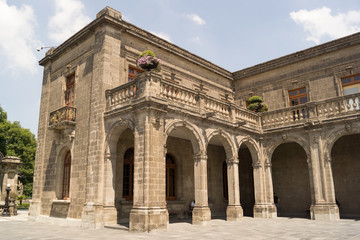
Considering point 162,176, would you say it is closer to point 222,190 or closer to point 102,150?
point 102,150

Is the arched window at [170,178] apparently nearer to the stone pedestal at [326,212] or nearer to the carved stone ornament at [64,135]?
the carved stone ornament at [64,135]

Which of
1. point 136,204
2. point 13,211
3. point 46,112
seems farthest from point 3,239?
point 13,211

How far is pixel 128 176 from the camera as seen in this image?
42.0ft

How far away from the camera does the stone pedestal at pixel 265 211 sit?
1450cm

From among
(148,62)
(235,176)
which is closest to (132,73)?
(148,62)

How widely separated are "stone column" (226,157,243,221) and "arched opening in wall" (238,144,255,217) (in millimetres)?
4304

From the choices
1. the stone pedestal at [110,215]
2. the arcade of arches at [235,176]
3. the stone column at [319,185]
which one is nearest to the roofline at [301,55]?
the arcade of arches at [235,176]

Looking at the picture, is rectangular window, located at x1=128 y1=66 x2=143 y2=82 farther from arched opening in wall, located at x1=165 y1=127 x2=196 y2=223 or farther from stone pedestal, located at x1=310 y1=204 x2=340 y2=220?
stone pedestal, located at x1=310 y1=204 x2=340 y2=220

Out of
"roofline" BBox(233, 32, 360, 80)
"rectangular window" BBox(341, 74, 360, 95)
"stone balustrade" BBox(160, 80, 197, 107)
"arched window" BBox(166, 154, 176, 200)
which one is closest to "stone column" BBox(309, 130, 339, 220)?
"rectangular window" BBox(341, 74, 360, 95)

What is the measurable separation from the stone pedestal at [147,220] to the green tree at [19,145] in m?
25.4

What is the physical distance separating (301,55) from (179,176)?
9869mm

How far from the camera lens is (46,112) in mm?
15633

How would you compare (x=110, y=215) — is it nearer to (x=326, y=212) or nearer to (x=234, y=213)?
(x=234, y=213)

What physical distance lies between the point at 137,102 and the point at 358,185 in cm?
1139
